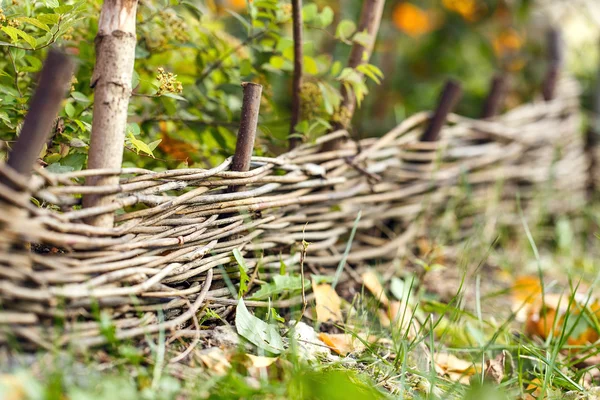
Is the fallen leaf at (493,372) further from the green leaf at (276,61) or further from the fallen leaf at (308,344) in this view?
the green leaf at (276,61)

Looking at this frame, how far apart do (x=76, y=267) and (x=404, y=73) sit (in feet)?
8.18

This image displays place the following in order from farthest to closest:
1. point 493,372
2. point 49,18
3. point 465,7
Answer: point 465,7
point 493,372
point 49,18

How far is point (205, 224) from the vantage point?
104cm

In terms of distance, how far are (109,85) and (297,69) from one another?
0.56 meters

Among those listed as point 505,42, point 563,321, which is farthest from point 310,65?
point 505,42

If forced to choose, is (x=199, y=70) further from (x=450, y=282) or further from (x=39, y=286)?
(x=450, y=282)

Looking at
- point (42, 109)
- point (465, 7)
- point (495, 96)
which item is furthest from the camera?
point (465, 7)

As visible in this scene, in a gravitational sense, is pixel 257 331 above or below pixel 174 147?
below

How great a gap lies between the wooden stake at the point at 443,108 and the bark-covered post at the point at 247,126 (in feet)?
2.86

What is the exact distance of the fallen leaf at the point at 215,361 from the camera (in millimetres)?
889

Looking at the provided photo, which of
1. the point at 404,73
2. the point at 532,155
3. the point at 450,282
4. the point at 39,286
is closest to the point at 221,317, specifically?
the point at 39,286

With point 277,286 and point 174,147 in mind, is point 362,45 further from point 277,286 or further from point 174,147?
point 277,286

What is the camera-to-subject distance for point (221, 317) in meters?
1.08

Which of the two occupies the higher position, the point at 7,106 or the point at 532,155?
the point at 532,155
